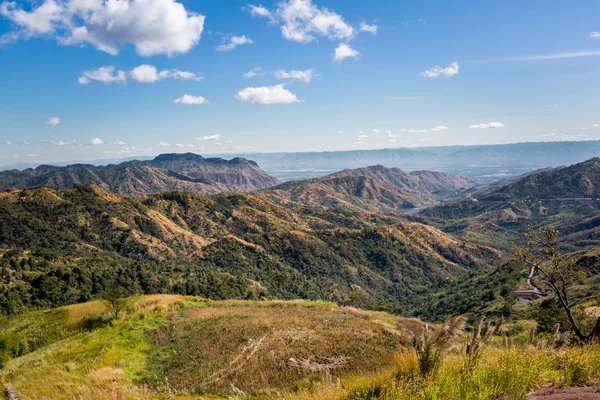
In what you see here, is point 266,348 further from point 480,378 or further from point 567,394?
point 567,394

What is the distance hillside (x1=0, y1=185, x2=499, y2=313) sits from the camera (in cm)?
9038

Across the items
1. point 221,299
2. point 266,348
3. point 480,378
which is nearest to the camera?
point 480,378

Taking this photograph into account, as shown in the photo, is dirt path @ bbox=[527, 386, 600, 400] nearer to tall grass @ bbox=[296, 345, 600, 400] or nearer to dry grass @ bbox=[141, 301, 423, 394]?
tall grass @ bbox=[296, 345, 600, 400]

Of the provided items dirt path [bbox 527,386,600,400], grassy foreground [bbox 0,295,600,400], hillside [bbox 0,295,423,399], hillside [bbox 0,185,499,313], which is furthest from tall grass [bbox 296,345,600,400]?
hillside [bbox 0,185,499,313]

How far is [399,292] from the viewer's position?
493ft

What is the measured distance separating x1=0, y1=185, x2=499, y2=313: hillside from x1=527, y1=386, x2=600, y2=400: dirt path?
8836 centimetres

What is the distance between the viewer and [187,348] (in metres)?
17.1

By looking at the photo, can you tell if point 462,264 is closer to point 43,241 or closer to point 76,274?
point 76,274

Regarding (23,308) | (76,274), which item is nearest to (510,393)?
(23,308)

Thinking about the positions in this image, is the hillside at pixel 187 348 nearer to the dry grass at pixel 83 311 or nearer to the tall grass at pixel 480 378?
the dry grass at pixel 83 311

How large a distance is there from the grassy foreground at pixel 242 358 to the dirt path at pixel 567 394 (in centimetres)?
18

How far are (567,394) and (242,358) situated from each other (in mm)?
13475

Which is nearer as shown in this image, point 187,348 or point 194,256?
point 187,348

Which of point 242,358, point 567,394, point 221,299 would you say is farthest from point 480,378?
point 221,299
